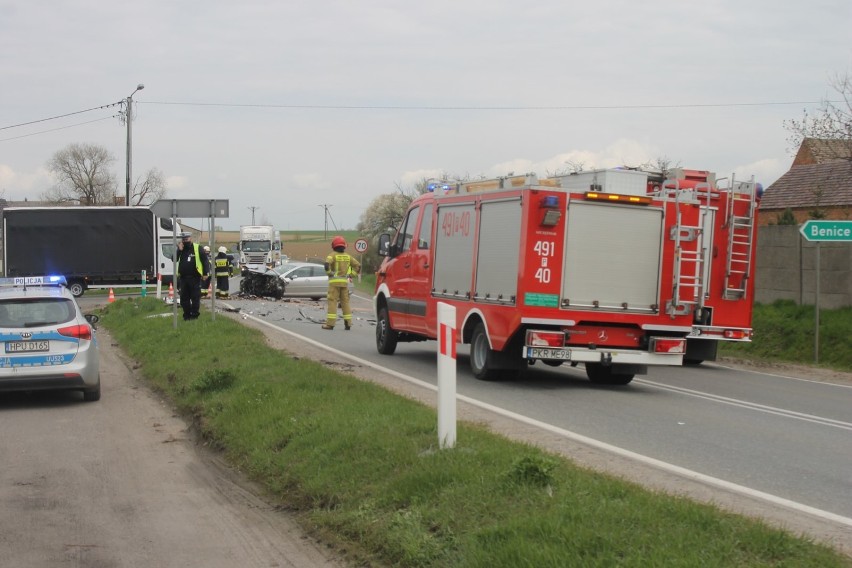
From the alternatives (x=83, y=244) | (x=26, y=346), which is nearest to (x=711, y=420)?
(x=26, y=346)

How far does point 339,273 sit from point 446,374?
1309cm

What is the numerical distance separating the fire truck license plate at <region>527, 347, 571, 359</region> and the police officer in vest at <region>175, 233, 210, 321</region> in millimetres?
9872

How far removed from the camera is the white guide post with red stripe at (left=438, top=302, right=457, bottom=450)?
7.25 m

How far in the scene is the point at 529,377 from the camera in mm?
14828

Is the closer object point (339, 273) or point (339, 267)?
point (339, 267)

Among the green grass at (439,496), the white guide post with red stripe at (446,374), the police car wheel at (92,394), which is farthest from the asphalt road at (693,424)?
the police car wheel at (92,394)

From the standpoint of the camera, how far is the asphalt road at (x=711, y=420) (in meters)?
7.74

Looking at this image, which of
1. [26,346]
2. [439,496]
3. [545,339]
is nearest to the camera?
[439,496]

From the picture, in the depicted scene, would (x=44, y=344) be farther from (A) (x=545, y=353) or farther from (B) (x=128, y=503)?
(A) (x=545, y=353)

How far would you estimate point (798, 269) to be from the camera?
2272 centimetres

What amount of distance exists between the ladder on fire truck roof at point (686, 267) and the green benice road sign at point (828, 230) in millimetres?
6415

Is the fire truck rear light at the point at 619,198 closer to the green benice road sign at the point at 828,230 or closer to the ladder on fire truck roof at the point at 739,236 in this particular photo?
the ladder on fire truck roof at the point at 739,236

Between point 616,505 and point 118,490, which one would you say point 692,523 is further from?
point 118,490

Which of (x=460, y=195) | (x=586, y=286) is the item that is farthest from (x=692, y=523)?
(x=460, y=195)
